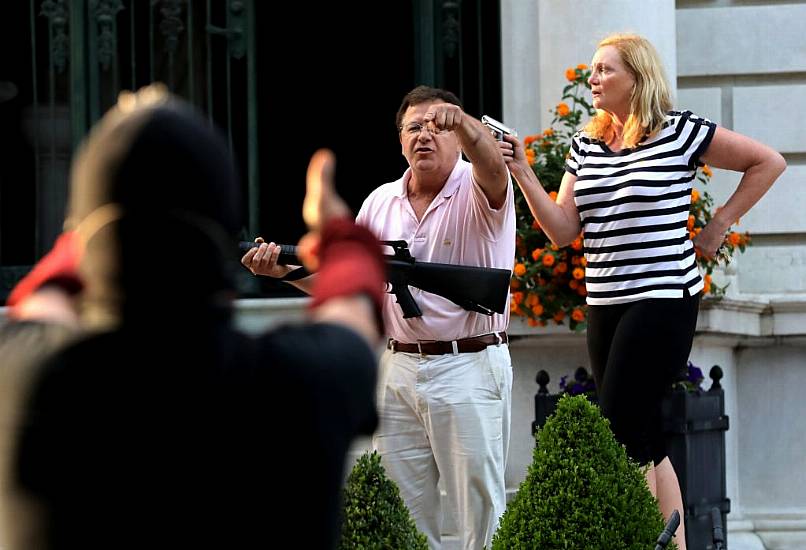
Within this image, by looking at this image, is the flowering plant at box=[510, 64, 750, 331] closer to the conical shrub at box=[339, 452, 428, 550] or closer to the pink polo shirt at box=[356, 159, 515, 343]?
the pink polo shirt at box=[356, 159, 515, 343]

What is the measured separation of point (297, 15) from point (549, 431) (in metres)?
4.32

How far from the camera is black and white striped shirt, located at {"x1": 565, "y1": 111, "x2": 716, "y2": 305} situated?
196 inches

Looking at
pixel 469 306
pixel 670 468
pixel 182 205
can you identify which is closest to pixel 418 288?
pixel 469 306

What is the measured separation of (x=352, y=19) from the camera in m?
8.39

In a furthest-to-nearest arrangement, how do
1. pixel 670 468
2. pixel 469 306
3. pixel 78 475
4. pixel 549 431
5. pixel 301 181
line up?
pixel 301 181
pixel 670 468
pixel 469 306
pixel 549 431
pixel 78 475

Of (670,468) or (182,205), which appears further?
(670,468)

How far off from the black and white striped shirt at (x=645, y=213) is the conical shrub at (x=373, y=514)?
128cm

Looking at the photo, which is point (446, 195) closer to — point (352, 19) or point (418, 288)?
point (418, 288)

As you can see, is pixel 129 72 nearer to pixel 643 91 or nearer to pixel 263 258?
pixel 263 258

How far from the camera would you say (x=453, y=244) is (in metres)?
4.93

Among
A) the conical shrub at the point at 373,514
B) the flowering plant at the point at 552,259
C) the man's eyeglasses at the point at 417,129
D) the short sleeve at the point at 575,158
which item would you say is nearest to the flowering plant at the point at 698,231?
the flowering plant at the point at 552,259

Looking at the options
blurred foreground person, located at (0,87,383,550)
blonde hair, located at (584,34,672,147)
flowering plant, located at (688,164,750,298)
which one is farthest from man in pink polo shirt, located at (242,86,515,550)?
blurred foreground person, located at (0,87,383,550)

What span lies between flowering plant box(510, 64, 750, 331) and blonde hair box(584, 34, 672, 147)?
118 centimetres

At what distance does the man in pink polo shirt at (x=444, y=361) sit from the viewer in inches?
192
